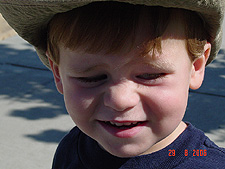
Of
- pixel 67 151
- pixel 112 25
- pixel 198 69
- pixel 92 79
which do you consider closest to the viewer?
pixel 112 25

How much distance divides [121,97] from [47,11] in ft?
1.36

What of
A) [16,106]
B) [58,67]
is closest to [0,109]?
[16,106]

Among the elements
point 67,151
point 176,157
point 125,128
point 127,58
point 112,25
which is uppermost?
point 112,25

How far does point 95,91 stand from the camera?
64.6 inches

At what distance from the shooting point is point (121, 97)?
61.6 inches

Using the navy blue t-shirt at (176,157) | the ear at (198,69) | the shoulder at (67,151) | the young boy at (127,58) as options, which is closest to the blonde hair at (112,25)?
the young boy at (127,58)

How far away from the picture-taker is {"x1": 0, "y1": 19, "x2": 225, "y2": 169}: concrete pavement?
387 centimetres

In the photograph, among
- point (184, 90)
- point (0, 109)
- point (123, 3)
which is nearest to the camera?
point (123, 3)

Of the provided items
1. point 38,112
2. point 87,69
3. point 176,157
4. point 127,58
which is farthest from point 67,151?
point 38,112

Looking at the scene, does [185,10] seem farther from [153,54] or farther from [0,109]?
[0,109]

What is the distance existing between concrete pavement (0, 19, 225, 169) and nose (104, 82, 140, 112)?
223 centimetres

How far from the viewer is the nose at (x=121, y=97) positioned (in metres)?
1.56

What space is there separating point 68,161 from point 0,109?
8.62 feet

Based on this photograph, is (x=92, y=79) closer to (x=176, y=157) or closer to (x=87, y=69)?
(x=87, y=69)
